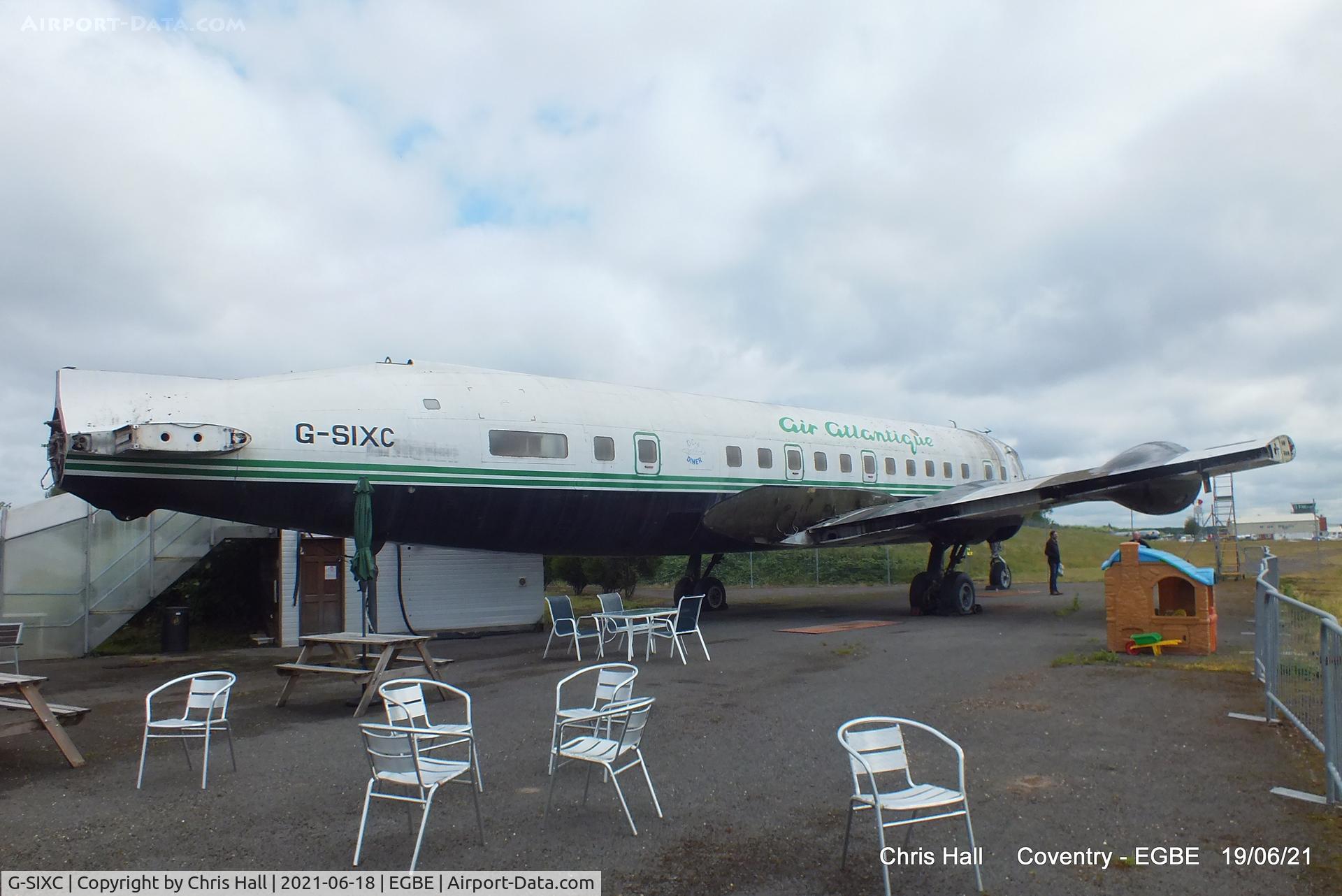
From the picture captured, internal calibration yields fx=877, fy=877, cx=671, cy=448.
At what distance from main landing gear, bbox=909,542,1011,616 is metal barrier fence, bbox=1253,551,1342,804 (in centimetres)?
812

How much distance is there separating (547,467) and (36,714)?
7386 mm

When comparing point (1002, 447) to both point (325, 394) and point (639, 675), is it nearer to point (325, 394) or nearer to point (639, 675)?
point (639, 675)

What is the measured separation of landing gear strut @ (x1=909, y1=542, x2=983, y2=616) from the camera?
18.0 metres

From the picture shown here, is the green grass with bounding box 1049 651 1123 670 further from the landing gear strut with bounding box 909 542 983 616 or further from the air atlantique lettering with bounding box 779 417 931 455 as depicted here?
the air atlantique lettering with bounding box 779 417 931 455

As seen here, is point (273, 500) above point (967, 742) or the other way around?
above

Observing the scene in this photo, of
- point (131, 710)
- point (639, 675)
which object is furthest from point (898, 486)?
point (131, 710)

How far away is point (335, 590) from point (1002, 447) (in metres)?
17.6

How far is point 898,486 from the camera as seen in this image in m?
19.9

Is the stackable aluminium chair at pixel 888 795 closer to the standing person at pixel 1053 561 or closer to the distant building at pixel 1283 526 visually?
the standing person at pixel 1053 561

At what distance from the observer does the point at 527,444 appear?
43.6ft

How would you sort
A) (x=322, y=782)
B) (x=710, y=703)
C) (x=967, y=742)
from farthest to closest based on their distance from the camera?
(x=710, y=703) < (x=967, y=742) < (x=322, y=782)

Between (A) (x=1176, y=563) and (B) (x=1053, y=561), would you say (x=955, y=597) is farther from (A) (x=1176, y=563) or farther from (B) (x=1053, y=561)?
(B) (x=1053, y=561)

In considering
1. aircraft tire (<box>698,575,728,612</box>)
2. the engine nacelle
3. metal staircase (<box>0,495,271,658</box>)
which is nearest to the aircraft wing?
the engine nacelle

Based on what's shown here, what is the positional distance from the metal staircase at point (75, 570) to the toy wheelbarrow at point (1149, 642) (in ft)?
53.0
